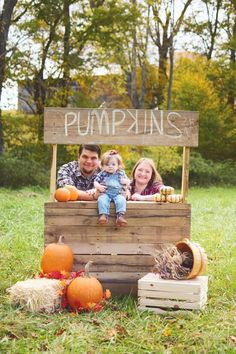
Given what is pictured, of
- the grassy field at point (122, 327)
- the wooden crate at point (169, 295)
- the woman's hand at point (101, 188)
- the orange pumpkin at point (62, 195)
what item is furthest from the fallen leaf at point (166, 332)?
the orange pumpkin at point (62, 195)

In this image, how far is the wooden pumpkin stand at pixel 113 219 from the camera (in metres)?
5.39

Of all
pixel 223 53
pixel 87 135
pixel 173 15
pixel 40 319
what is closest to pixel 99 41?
pixel 173 15

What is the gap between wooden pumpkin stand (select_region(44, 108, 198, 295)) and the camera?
212 inches

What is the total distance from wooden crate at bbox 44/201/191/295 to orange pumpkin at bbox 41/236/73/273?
0.57 ft

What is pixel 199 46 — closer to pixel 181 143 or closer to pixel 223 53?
pixel 223 53

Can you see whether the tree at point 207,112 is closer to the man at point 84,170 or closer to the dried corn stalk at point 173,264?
the man at point 84,170

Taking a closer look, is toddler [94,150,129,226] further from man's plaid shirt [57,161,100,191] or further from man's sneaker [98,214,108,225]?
man's plaid shirt [57,161,100,191]

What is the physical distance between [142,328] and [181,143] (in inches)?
70.5

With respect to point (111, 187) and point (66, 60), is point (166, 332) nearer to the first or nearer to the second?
point (111, 187)

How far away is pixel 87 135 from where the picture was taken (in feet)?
18.1

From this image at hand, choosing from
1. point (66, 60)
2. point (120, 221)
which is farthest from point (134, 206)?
point (66, 60)

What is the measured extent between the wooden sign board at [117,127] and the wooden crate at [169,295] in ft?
4.11

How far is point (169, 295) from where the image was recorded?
4.86m

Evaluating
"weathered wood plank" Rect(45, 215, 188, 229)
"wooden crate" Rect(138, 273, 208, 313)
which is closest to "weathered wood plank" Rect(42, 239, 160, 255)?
"weathered wood plank" Rect(45, 215, 188, 229)
